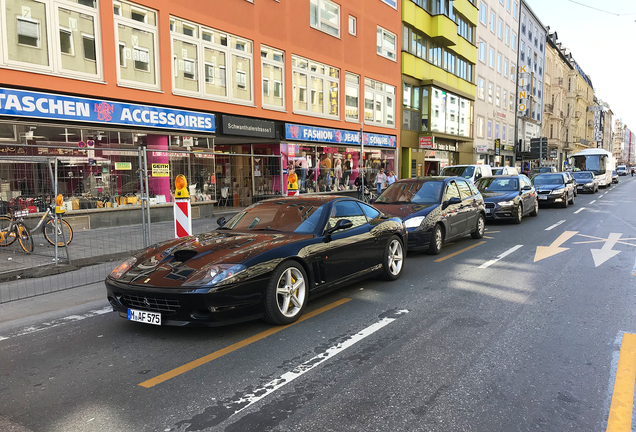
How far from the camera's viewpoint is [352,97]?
23.4 meters

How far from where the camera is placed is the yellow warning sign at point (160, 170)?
9779 millimetres

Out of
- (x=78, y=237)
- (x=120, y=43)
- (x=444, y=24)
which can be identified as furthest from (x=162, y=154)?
(x=444, y=24)

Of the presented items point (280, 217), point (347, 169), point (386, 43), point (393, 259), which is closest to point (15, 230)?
point (280, 217)

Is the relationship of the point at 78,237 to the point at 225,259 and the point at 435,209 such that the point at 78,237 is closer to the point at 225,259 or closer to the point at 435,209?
the point at 225,259

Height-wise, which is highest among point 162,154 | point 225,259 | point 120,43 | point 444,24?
point 444,24

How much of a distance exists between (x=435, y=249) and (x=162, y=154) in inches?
233

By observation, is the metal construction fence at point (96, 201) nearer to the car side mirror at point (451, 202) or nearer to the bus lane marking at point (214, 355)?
the bus lane marking at point (214, 355)

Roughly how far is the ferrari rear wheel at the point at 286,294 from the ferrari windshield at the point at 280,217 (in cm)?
69

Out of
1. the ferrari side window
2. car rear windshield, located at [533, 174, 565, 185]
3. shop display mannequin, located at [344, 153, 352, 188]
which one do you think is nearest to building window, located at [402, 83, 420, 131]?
shop display mannequin, located at [344, 153, 352, 188]

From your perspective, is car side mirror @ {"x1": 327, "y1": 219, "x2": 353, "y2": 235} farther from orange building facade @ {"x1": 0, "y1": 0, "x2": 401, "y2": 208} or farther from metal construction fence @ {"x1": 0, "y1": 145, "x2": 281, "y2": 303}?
orange building facade @ {"x1": 0, "y1": 0, "x2": 401, "y2": 208}

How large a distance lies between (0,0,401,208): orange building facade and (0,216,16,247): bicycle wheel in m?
0.41

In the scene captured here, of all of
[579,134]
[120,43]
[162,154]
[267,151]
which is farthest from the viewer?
[579,134]

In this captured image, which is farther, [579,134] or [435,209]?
[579,134]

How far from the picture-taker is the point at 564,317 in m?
5.09
